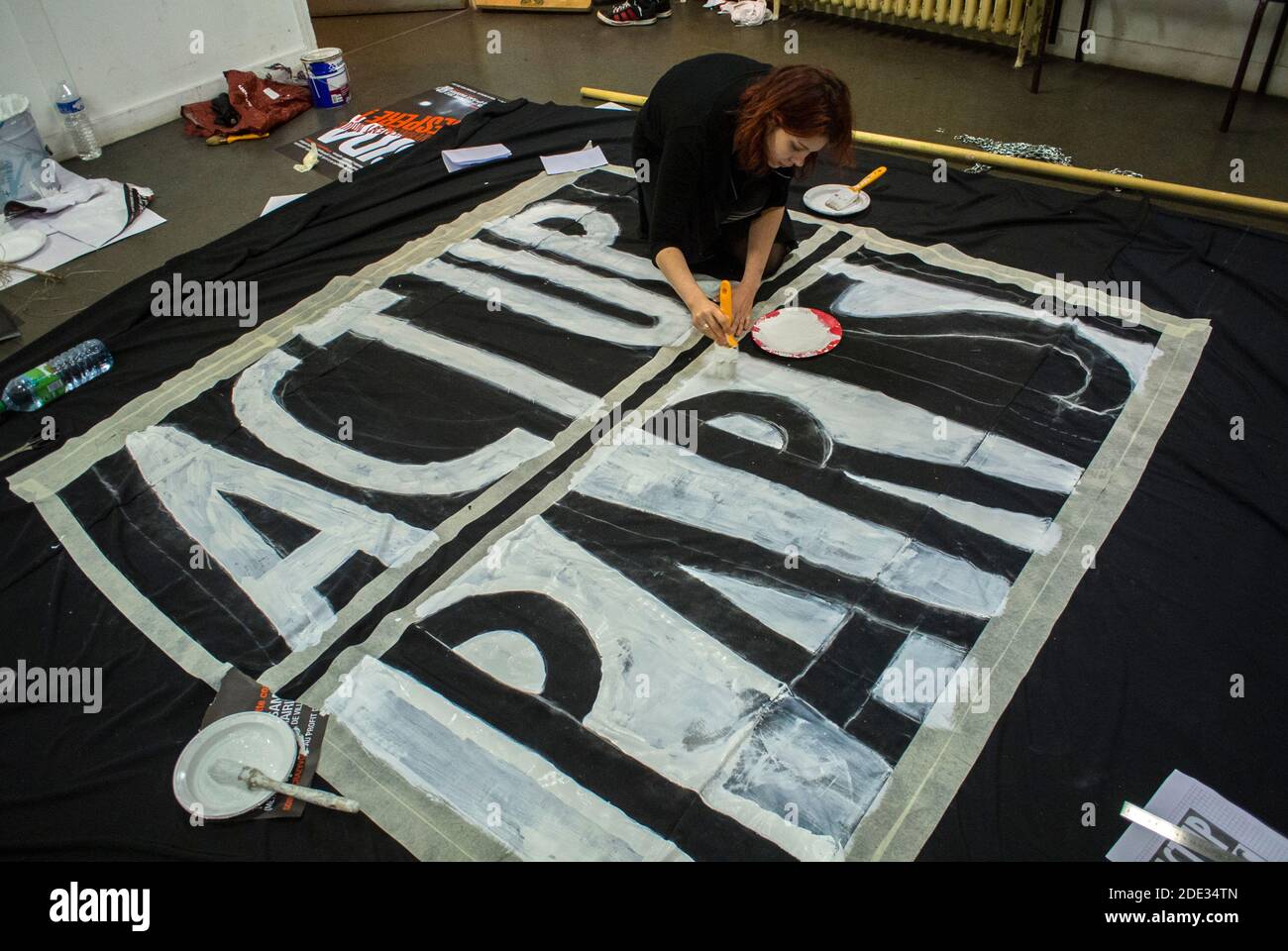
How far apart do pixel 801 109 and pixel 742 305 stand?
22.1 inches

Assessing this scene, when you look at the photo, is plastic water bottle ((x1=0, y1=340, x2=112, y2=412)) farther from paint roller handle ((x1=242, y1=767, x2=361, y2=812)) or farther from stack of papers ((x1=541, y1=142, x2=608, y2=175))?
stack of papers ((x1=541, y1=142, x2=608, y2=175))

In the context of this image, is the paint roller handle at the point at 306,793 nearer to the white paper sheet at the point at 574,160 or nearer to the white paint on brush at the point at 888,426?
the white paint on brush at the point at 888,426

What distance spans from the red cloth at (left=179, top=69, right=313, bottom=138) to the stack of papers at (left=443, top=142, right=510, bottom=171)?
1.06 m

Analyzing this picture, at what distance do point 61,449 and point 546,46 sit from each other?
3.49 meters

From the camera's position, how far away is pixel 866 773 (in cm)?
154

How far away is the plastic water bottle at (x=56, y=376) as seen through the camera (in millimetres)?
2342

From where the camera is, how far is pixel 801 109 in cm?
190

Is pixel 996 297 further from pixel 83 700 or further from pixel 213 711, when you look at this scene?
pixel 83 700

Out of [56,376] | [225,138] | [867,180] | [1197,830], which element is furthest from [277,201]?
[1197,830]

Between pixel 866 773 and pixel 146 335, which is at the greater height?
pixel 146 335

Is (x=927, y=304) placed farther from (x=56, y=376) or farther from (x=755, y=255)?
(x=56, y=376)

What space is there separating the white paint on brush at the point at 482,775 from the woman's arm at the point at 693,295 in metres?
1.11

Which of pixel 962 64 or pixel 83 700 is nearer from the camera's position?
pixel 83 700
